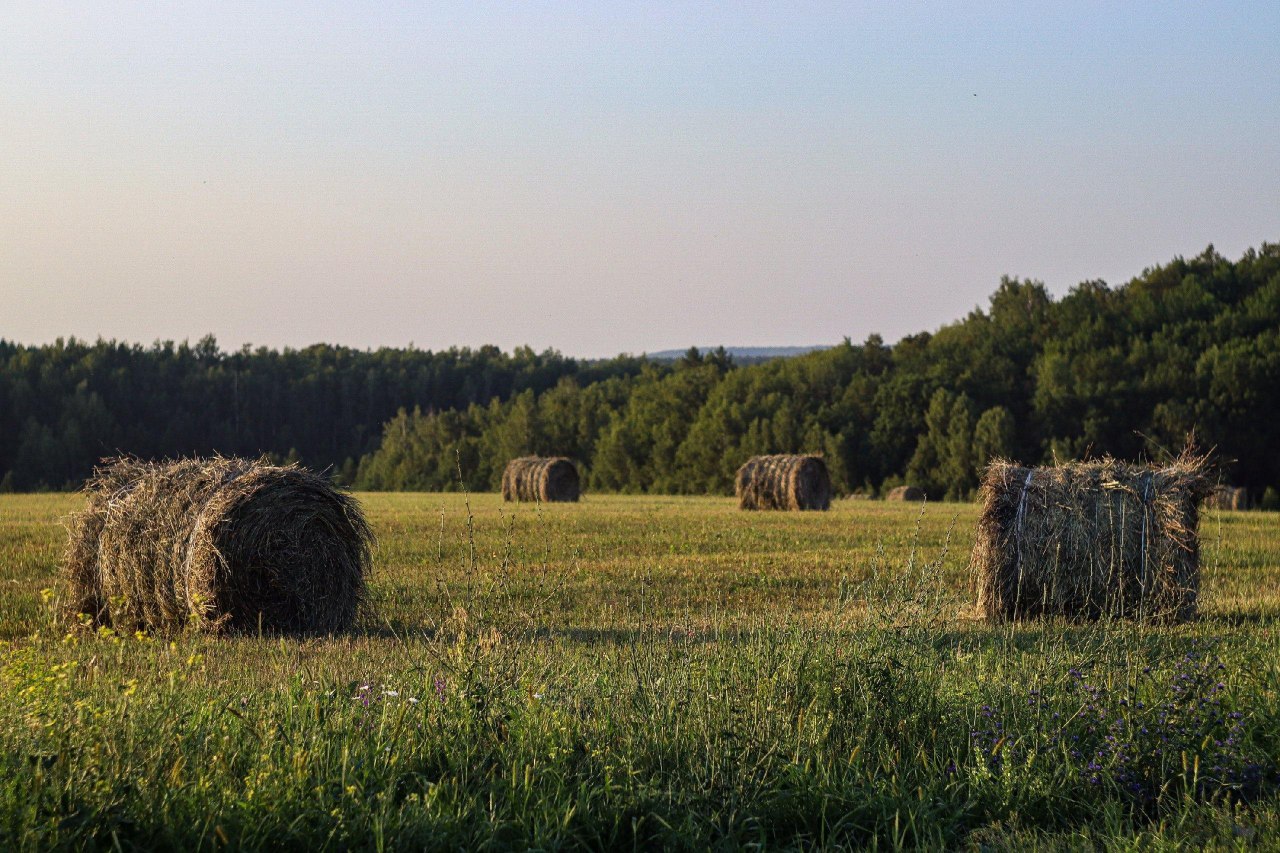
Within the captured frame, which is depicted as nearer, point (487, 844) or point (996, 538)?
point (487, 844)

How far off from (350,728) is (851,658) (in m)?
2.63

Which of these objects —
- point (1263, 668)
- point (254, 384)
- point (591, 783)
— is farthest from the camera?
point (254, 384)

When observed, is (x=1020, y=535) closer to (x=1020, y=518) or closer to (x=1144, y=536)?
(x=1020, y=518)

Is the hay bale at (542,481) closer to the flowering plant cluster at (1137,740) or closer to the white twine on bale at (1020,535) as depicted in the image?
the white twine on bale at (1020,535)

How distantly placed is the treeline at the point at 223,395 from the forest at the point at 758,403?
18cm

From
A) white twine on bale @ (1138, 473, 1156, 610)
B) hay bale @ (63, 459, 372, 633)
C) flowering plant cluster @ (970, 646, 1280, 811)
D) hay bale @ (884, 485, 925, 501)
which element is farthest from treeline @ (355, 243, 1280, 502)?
flowering plant cluster @ (970, 646, 1280, 811)

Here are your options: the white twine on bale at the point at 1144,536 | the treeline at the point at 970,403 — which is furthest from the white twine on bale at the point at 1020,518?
the treeline at the point at 970,403

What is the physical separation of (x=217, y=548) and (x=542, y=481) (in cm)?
2902

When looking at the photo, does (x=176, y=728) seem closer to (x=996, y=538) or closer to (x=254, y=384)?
(x=996, y=538)

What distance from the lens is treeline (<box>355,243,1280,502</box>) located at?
50.4 metres

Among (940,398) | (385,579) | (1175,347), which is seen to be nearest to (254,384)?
(940,398)

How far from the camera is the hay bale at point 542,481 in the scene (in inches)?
1547

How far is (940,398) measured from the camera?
56969 millimetres

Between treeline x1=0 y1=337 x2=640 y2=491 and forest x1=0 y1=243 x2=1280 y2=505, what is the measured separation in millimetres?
184
